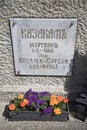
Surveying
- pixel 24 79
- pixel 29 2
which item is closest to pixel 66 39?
pixel 29 2

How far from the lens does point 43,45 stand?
2.68 metres

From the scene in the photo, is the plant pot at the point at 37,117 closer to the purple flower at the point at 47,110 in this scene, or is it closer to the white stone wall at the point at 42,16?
the purple flower at the point at 47,110

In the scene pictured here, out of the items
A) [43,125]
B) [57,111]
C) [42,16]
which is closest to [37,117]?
[43,125]

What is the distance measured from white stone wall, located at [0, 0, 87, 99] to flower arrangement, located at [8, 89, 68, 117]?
0.22 metres

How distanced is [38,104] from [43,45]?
68 cm

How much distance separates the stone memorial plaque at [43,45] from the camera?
2537mm

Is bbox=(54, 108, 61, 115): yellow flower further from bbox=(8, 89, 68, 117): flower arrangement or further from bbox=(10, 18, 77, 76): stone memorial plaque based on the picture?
bbox=(10, 18, 77, 76): stone memorial plaque

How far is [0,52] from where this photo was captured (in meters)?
2.74

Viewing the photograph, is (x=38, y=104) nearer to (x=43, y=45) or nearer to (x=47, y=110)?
(x=47, y=110)

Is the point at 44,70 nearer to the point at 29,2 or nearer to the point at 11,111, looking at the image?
the point at 11,111

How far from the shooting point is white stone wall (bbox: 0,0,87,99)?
2.45 metres

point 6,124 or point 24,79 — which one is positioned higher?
point 24,79

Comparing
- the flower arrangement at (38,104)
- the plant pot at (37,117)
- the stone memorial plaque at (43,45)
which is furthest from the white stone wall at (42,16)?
the plant pot at (37,117)

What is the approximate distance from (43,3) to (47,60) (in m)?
0.69
